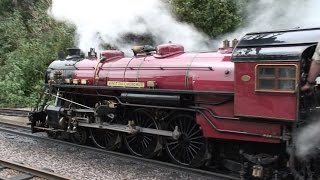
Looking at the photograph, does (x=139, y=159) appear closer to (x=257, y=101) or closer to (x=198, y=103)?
(x=198, y=103)

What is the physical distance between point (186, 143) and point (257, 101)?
2.16m

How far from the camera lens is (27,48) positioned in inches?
770

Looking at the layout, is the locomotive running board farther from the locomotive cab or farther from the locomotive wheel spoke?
the locomotive cab

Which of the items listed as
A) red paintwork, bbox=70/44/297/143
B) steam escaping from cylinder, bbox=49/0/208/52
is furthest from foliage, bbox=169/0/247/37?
red paintwork, bbox=70/44/297/143

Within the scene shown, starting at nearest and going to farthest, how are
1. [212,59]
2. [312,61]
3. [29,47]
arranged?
[312,61] < [212,59] < [29,47]

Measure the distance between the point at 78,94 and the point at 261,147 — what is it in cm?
507

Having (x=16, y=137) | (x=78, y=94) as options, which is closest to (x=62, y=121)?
(x=78, y=94)

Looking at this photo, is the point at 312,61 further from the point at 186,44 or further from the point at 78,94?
the point at 186,44

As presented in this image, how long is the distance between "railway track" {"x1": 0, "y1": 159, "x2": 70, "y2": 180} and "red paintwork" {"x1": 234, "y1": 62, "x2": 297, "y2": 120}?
9.83ft

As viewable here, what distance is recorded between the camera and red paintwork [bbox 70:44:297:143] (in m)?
6.13

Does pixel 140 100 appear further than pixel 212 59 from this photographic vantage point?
Yes

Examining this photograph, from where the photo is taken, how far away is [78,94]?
10203 millimetres

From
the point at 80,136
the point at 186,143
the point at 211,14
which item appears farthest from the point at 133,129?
the point at 211,14

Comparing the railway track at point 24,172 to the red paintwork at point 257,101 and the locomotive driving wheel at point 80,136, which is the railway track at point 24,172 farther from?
the red paintwork at point 257,101
